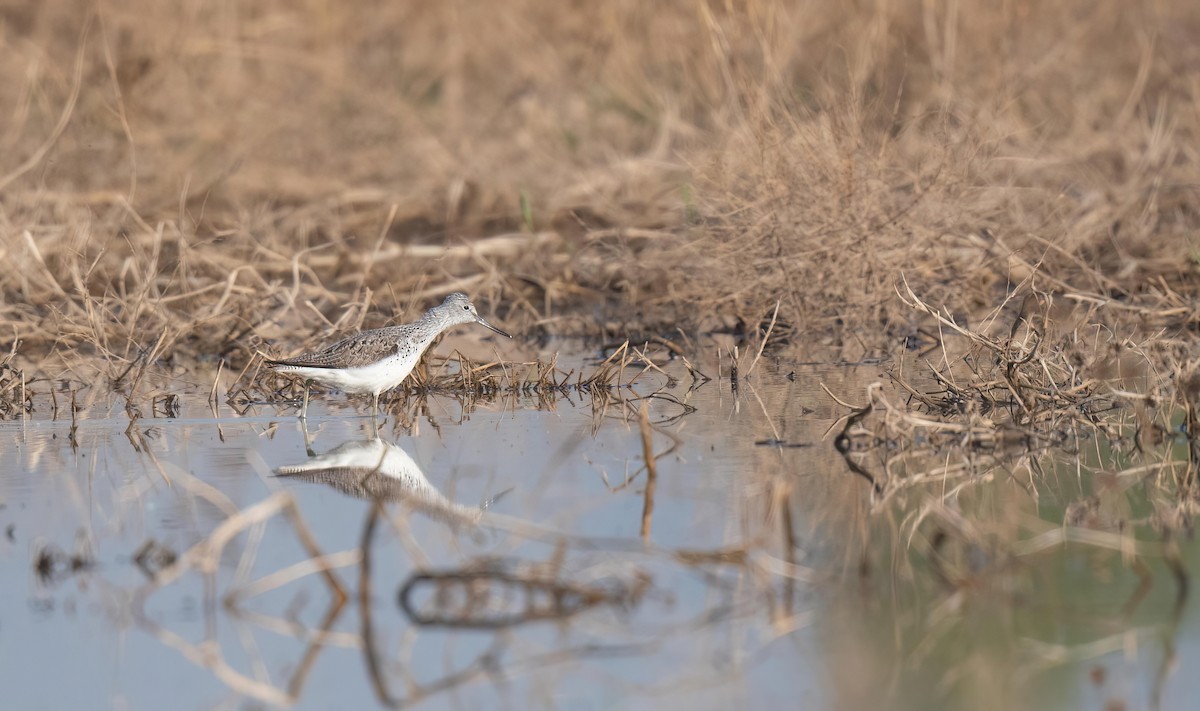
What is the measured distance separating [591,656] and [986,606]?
3.60ft

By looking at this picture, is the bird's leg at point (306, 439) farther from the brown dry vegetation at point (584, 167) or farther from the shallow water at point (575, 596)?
the brown dry vegetation at point (584, 167)

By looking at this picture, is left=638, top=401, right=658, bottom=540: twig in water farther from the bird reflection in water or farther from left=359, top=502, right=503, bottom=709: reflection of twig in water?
left=359, top=502, right=503, bottom=709: reflection of twig in water

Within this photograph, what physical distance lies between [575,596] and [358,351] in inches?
132

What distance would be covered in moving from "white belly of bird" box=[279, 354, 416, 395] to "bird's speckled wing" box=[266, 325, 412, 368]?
3cm

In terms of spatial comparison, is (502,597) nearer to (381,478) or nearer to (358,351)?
(381,478)

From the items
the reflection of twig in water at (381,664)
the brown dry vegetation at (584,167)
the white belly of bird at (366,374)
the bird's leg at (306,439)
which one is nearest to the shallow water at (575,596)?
the reflection of twig in water at (381,664)

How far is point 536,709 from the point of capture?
12.1ft

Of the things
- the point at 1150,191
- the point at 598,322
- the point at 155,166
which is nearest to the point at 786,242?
the point at 598,322

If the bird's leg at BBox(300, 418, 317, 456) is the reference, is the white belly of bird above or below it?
above

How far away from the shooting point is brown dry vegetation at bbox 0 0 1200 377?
Result: 863 cm

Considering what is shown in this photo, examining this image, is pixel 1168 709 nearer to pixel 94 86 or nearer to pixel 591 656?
pixel 591 656

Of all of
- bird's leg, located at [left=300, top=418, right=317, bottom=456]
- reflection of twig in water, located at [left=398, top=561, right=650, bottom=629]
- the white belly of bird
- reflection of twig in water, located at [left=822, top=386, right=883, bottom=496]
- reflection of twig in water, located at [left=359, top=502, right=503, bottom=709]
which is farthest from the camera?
the white belly of bird

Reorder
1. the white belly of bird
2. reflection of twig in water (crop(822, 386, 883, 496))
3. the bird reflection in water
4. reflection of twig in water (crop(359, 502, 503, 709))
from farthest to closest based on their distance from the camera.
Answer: the white belly of bird < reflection of twig in water (crop(822, 386, 883, 496)) < the bird reflection in water < reflection of twig in water (crop(359, 502, 503, 709))

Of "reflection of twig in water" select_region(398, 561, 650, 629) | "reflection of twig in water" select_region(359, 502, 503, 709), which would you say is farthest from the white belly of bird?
"reflection of twig in water" select_region(359, 502, 503, 709)
